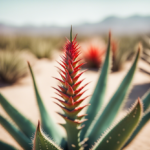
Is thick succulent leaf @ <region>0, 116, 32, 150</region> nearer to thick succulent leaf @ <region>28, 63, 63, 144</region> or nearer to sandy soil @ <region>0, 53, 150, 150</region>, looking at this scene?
thick succulent leaf @ <region>28, 63, 63, 144</region>

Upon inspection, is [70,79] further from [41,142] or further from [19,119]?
[19,119]

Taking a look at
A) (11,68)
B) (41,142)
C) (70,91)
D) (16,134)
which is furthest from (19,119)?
(11,68)

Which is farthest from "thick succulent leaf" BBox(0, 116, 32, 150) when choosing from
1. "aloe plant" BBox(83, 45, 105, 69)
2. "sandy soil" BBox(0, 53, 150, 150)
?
"aloe plant" BBox(83, 45, 105, 69)

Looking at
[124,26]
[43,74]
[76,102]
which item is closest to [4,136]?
[76,102]

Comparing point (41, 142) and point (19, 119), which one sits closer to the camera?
point (41, 142)

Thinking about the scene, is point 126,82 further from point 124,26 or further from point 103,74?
point 124,26
